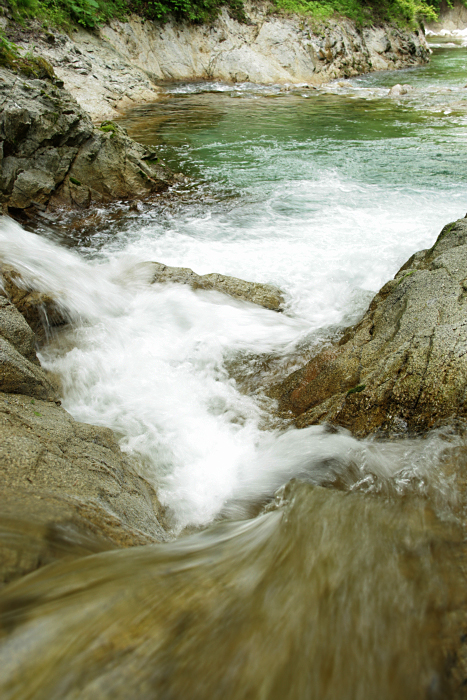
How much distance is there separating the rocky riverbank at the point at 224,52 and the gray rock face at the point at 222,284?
1222 centimetres

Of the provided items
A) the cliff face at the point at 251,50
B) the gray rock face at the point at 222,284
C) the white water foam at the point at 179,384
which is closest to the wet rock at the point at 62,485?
the white water foam at the point at 179,384

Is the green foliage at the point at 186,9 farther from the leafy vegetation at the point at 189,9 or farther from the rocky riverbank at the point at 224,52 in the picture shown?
the rocky riverbank at the point at 224,52

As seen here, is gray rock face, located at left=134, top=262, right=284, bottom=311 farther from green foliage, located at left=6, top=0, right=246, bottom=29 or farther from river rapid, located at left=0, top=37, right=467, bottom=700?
green foliage, located at left=6, top=0, right=246, bottom=29

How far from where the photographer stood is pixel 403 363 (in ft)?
9.70

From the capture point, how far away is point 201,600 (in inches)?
63.8

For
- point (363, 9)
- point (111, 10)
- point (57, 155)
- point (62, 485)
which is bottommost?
point (62, 485)

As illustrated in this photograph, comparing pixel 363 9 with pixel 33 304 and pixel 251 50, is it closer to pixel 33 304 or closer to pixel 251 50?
pixel 251 50

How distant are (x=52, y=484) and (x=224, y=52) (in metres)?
25.6

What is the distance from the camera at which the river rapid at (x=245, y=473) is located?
1408 millimetres

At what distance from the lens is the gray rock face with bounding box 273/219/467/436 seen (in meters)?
2.72

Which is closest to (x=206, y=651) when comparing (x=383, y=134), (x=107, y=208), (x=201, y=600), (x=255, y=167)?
(x=201, y=600)

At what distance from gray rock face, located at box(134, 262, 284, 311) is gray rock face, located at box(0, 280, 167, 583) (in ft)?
8.91

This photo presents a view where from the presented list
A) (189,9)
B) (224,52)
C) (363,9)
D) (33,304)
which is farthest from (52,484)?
(363,9)

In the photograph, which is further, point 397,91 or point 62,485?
point 397,91
